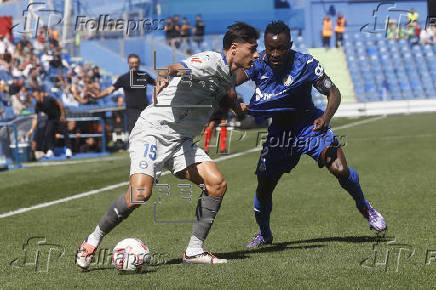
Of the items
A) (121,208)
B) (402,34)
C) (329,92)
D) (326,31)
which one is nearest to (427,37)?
(402,34)

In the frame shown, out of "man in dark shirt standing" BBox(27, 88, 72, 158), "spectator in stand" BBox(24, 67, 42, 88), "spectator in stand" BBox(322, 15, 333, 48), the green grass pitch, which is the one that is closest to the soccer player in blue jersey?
the green grass pitch

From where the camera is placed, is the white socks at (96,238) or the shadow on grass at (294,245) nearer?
the white socks at (96,238)

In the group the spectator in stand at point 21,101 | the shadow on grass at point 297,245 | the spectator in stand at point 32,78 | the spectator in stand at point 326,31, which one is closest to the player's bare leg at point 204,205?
the shadow on grass at point 297,245

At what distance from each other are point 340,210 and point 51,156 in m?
12.4

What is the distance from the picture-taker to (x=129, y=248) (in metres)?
6.63

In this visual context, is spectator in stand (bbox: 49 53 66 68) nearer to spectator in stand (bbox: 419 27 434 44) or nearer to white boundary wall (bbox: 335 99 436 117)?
white boundary wall (bbox: 335 99 436 117)

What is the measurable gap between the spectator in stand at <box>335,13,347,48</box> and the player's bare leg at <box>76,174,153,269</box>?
3495cm

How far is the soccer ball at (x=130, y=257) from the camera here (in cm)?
656

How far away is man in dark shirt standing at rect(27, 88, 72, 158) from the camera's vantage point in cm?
2083

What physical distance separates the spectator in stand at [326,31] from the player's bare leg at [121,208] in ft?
108

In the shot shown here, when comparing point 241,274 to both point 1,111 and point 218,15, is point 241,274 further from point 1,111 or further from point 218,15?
point 218,15

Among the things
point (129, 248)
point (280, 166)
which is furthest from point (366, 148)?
point (129, 248)

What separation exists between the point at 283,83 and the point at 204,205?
1474 millimetres

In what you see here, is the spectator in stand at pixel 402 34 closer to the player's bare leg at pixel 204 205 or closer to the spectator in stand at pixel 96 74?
the spectator in stand at pixel 96 74
